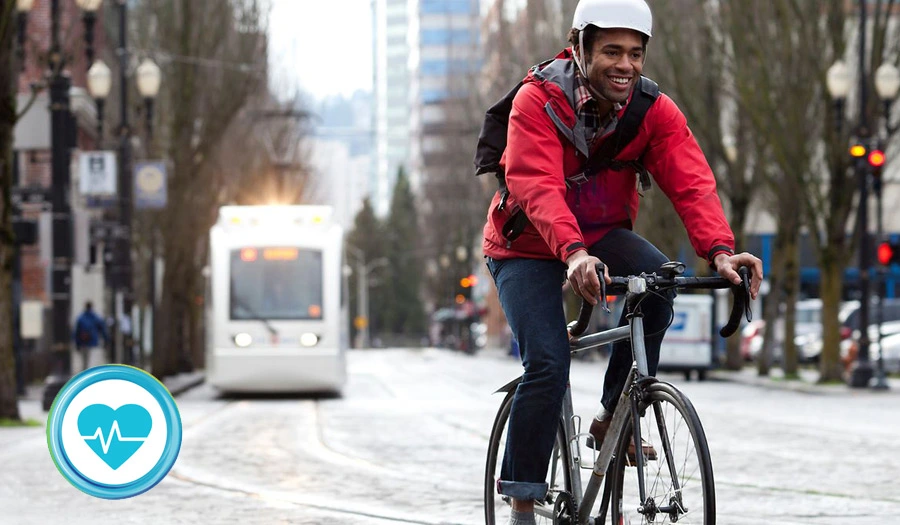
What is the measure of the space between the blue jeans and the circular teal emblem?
135 cm

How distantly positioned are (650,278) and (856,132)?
21.2 m

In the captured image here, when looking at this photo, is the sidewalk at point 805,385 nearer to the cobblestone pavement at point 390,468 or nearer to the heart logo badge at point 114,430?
the cobblestone pavement at point 390,468

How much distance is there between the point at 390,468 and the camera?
34.1 ft

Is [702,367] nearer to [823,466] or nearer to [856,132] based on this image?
[856,132]

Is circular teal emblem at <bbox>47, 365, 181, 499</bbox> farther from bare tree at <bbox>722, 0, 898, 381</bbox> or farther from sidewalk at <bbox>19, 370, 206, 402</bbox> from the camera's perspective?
bare tree at <bbox>722, 0, 898, 381</bbox>

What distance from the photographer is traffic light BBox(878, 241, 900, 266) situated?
24734 mm

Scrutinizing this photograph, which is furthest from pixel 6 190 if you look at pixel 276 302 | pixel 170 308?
pixel 170 308

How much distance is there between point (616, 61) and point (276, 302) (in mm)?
18894

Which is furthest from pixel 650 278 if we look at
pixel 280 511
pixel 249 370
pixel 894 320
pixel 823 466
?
pixel 894 320

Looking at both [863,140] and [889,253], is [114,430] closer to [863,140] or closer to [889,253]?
[863,140]

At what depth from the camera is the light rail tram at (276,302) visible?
23078mm

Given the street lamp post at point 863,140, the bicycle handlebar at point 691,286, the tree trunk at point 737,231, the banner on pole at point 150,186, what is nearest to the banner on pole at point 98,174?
the banner on pole at point 150,186

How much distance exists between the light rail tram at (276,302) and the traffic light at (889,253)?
8289 mm

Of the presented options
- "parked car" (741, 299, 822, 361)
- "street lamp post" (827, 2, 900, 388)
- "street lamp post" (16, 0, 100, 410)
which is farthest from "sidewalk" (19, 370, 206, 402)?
"parked car" (741, 299, 822, 361)
